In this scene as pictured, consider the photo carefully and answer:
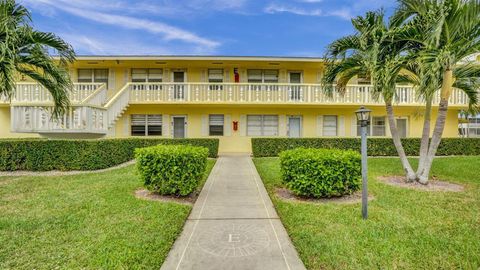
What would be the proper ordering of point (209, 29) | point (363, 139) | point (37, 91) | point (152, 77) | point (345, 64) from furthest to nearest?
point (209, 29), point (152, 77), point (37, 91), point (345, 64), point (363, 139)

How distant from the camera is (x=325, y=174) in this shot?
642 cm

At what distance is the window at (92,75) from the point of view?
17.5m

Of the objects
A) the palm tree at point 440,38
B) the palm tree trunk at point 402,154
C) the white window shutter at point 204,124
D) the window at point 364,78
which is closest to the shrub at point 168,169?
the palm tree at point 440,38

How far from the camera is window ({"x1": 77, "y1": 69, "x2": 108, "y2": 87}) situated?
57.4 feet

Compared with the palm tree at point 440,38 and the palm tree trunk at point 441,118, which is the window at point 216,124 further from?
the palm tree trunk at point 441,118

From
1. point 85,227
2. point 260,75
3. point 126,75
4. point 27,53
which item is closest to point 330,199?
point 85,227

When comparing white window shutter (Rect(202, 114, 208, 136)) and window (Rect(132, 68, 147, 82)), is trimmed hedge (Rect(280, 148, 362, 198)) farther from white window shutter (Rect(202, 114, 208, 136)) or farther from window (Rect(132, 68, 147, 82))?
window (Rect(132, 68, 147, 82))

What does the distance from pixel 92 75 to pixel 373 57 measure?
1645cm

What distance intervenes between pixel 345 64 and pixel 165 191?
6.76 m

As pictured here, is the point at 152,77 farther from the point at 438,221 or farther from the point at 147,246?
the point at 438,221

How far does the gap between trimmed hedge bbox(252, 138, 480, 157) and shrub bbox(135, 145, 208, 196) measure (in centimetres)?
803

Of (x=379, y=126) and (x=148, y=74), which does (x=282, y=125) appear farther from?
(x=148, y=74)

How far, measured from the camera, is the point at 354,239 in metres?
4.39

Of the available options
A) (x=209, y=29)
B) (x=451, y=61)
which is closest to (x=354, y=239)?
(x=451, y=61)
